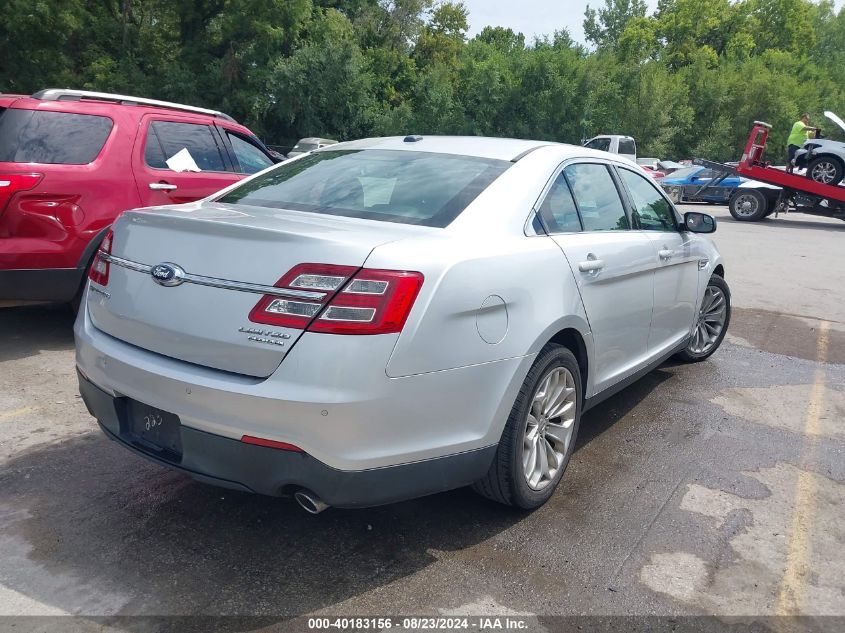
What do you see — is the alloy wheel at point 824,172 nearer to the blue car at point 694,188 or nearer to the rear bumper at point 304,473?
the blue car at point 694,188

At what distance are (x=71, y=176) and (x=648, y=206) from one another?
157 inches

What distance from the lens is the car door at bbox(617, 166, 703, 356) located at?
14.6ft

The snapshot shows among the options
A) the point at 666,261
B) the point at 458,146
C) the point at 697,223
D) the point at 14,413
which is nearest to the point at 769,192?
the point at 697,223

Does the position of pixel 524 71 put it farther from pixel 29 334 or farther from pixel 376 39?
pixel 29 334

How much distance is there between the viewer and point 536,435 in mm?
3289

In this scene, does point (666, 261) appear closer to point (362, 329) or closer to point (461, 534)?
point (461, 534)

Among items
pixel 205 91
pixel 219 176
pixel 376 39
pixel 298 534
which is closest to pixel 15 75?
pixel 205 91

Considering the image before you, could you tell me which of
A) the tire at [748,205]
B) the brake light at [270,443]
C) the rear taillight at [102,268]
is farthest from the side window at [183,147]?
the tire at [748,205]

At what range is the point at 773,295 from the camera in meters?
9.05

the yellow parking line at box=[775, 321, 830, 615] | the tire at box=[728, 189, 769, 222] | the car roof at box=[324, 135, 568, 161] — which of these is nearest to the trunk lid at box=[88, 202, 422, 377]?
the car roof at box=[324, 135, 568, 161]

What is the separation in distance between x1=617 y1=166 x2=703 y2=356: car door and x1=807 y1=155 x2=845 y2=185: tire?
14.9 metres

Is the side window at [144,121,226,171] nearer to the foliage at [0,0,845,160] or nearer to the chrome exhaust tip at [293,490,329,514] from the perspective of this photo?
the chrome exhaust tip at [293,490,329,514]

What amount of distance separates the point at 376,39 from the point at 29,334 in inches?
1634

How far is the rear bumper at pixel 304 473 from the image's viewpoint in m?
2.55
